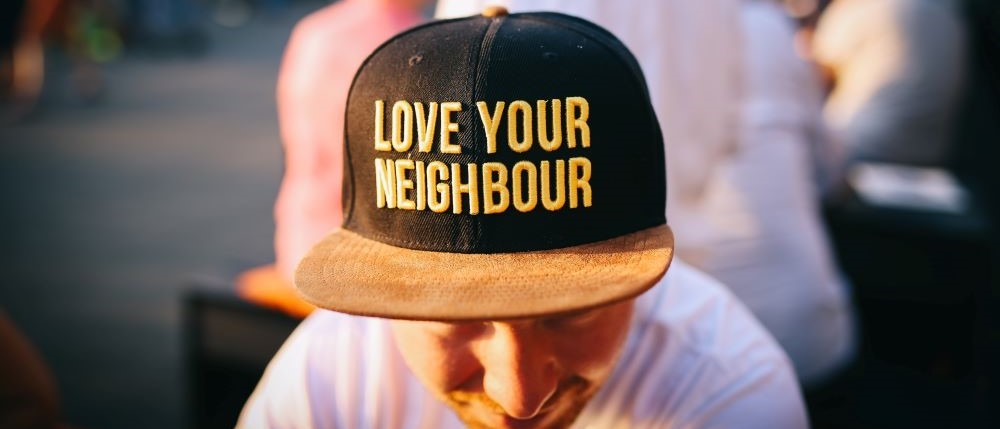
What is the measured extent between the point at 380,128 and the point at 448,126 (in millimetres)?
104

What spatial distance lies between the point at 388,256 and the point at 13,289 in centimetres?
410

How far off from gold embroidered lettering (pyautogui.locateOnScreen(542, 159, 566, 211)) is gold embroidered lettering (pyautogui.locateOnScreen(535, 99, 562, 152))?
0.02 meters

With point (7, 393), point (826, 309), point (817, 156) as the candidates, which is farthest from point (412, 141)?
point (817, 156)

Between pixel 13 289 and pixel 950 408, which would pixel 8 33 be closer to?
pixel 13 289

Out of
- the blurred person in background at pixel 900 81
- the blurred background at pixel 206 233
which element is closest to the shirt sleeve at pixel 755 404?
the blurred background at pixel 206 233

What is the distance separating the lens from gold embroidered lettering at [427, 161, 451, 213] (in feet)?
3.49

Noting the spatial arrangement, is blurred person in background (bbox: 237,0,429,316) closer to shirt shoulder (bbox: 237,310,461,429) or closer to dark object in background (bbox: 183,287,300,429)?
dark object in background (bbox: 183,287,300,429)

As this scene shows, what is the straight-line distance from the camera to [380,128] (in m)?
1.10

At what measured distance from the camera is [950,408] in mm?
2488

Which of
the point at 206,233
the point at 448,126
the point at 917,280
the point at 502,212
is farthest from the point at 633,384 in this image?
the point at 206,233

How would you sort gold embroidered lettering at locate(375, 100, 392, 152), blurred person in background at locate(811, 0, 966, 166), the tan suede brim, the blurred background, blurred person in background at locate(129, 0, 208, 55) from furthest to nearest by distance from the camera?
1. blurred person in background at locate(129, 0, 208, 55)
2. blurred person in background at locate(811, 0, 966, 166)
3. the blurred background
4. gold embroidered lettering at locate(375, 100, 392, 152)
5. the tan suede brim

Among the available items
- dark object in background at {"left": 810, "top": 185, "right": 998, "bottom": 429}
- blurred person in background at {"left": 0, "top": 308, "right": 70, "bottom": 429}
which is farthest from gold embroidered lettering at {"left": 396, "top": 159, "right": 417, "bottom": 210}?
dark object in background at {"left": 810, "top": 185, "right": 998, "bottom": 429}

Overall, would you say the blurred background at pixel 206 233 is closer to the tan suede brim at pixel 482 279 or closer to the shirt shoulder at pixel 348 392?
the shirt shoulder at pixel 348 392

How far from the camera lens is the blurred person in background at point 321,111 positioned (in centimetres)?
247
